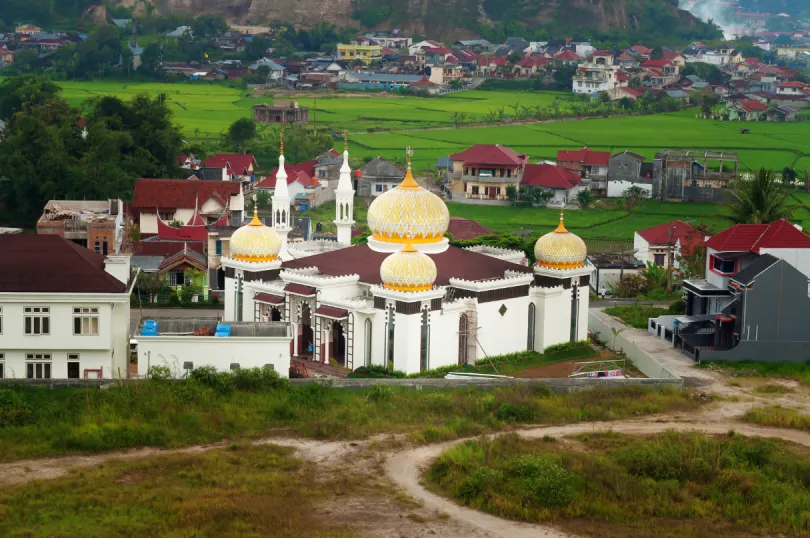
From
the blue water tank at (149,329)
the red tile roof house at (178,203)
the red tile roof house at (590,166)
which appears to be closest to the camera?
the blue water tank at (149,329)

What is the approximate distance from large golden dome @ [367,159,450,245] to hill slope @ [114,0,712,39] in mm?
132431

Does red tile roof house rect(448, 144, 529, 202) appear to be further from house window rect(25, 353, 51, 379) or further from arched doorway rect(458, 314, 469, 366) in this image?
house window rect(25, 353, 51, 379)

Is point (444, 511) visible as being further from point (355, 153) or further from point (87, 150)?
point (355, 153)

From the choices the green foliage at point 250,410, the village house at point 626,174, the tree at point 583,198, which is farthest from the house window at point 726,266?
the village house at point 626,174

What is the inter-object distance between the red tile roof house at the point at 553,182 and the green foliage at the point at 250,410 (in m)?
40.3

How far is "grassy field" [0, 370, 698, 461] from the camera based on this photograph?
1296 inches

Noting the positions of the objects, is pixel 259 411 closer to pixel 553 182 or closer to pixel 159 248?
pixel 159 248

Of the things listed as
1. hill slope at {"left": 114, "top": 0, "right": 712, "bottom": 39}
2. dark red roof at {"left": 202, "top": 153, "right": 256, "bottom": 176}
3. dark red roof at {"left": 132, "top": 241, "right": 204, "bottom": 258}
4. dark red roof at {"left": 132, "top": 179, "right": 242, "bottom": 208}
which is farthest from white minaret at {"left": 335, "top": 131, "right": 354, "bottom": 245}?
hill slope at {"left": 114, "top": 0, "right": 712, "bottom": 39}

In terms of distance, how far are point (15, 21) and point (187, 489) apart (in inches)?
5515

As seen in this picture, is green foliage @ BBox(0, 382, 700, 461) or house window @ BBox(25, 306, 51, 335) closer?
green foliage @ BBox(0, 382, 700, 461)

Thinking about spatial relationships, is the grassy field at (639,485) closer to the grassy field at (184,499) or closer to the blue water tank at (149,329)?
the grassy field at (184,499)

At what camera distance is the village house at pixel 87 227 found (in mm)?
53031

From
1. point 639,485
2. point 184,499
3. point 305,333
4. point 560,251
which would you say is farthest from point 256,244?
point 639,485

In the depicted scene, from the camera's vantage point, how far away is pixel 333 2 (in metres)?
183
